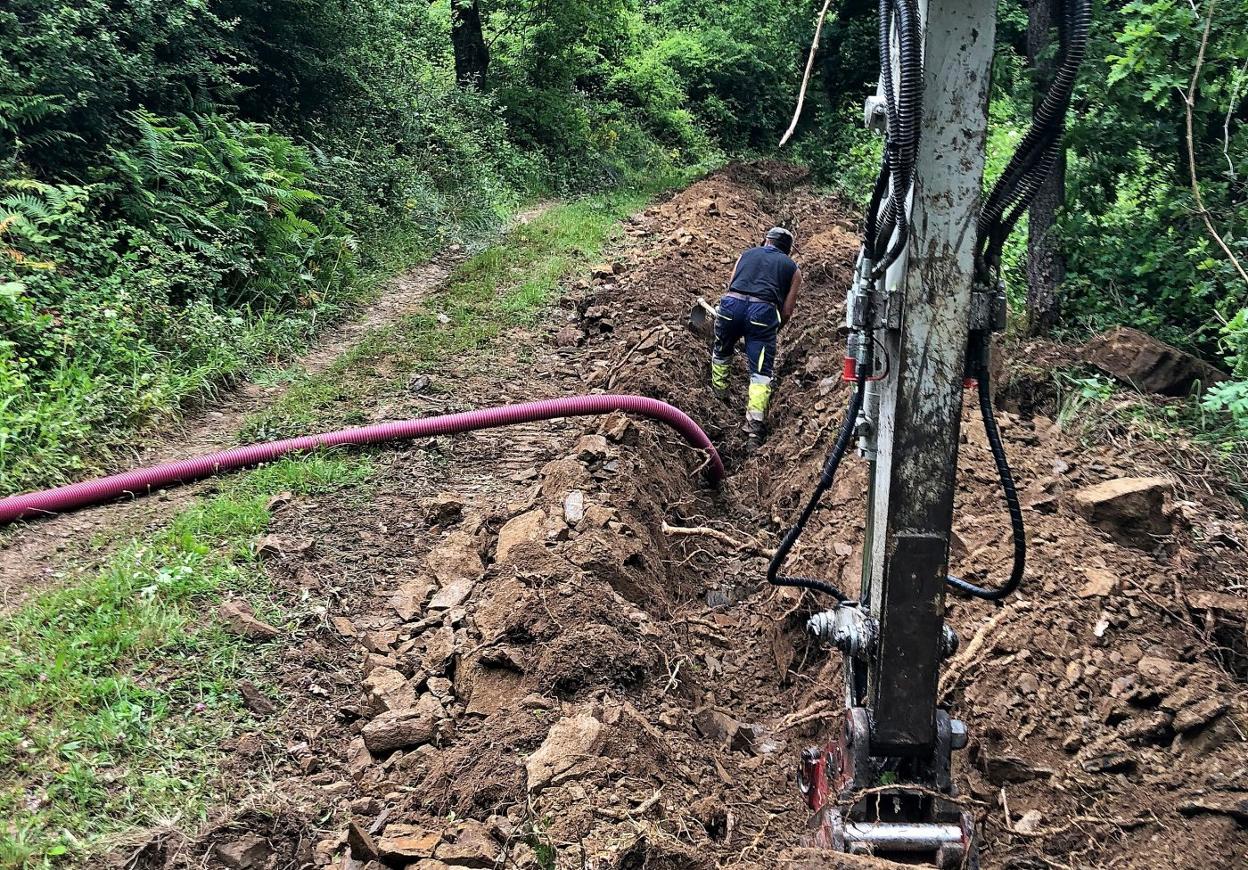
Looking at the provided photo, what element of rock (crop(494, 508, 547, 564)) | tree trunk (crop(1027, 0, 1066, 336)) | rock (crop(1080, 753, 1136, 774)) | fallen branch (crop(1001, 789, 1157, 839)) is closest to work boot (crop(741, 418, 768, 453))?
tree trunk (crop(1027, 0, 1066, 336))

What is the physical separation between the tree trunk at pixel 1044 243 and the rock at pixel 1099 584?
416 cm

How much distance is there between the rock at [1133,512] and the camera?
539cm

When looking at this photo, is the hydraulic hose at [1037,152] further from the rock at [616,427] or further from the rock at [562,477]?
the rock at [616,427]

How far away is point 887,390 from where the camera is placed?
302 centimetres

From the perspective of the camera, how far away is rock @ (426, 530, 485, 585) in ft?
17.5

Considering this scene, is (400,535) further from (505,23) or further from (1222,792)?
(505,23)

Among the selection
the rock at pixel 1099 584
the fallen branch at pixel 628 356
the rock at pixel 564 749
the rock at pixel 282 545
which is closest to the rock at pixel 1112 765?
the rock at pixel 1099 584

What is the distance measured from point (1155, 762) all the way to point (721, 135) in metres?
23.3

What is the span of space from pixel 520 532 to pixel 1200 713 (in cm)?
353

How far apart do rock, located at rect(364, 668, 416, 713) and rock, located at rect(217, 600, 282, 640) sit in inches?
23.2

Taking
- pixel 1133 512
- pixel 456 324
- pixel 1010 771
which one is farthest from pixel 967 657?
pixel 456 324

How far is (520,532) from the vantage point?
5551 mm

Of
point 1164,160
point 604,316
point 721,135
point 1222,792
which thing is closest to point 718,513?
point 604,316

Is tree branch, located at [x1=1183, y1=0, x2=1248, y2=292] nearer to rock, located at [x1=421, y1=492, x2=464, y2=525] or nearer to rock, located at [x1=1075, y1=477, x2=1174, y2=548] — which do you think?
rock, located at [x1=1075, y1=477, x2=1174, y2=548]
